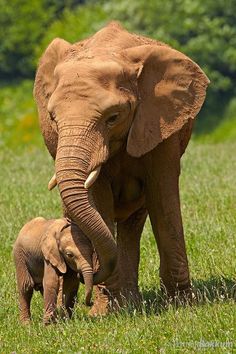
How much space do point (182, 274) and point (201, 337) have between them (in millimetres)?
2392

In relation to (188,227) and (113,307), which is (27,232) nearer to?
(113,307)

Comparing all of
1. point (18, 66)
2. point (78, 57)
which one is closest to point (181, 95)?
point (78, 57)

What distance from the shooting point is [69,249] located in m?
10.7

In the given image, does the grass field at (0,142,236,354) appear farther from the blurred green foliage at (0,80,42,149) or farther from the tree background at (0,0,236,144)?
the blurred green foliage at (0,80,42,149)

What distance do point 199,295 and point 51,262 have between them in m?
1.46

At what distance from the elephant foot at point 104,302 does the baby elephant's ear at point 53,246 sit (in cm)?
83

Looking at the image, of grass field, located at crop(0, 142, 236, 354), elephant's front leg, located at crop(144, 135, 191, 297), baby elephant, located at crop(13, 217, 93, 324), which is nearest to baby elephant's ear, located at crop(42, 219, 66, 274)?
baby elephant, located at crop(13, 217, 93, 324)

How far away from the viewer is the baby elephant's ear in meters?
10.8

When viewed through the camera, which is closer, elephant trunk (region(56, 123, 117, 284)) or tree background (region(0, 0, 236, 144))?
elephant trunk (region(56, 123, 117, 284))

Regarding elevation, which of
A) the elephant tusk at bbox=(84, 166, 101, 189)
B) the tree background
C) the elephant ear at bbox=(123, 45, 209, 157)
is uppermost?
the elephant ear at bbox=(123, 45, 209, 157)

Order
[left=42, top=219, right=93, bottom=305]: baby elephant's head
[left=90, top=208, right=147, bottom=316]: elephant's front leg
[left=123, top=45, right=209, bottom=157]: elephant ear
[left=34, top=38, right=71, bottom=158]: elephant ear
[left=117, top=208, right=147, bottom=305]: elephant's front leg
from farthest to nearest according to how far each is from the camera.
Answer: [left=117, top=208, right=147, bottom=305]: elephant's front leg < [left=34, top=38, right=71, bottom=158]: elephant ear < [left=90, top=208, right=147, bottom=316]: elephant's front leg < [left=123, top=45, right=209, bottom=157]: elephant ear < [left=42, top=219, right=93, bottom=305]: baby elephant's head

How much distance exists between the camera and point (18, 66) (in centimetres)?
8619

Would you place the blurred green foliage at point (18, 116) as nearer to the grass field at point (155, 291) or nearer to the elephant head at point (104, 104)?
the grass field at point (155, 291)

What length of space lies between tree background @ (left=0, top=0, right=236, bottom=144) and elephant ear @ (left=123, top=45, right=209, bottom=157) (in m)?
50.1
